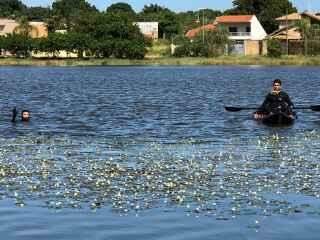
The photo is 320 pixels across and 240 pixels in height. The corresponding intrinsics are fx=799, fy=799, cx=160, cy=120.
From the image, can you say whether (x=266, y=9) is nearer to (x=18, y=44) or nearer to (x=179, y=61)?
(x=179, y=61)

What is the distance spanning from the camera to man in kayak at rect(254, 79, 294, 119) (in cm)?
3738

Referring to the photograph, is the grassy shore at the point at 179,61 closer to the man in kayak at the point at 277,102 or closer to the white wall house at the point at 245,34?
the white wall house at the point at 245,34

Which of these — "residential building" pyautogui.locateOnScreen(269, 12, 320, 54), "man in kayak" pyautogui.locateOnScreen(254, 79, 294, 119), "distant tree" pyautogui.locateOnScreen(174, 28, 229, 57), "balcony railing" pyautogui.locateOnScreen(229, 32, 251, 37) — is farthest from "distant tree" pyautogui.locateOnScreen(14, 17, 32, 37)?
"man in kayak" pyautogui.locateOnScreen(254, 79, 294, 119)

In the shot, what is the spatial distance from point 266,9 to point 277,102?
15632 centimetres

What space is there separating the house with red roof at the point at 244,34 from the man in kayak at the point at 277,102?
118126 millimetres

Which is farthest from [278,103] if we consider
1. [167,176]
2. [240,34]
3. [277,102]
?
[240,34]

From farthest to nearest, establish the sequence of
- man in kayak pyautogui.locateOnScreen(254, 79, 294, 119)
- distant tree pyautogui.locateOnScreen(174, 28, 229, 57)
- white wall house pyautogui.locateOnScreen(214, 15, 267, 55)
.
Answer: white wall house pyautogui.locateOnScreen(214, 15, 267, 55) → distant tree pyautogui.locateOnScreen(174, 28, 229, 57) → man in kayak pyautogui.locateOnScreen(254, 79, 294, 119)

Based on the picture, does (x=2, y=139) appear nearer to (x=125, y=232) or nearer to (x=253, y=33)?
(x=125, y=232)

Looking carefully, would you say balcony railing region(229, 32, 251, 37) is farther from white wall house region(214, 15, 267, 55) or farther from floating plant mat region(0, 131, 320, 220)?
floating plant mat region(0, 131, 320, 220)

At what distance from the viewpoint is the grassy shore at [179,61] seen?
137625 mm

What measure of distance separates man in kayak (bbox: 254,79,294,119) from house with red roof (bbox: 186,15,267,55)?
4651 inches

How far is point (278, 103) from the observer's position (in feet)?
124

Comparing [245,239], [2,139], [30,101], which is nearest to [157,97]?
[30,101]

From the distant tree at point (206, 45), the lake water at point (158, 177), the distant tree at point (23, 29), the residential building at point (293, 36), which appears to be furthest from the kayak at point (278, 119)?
the distant tree at point (23, 29)
